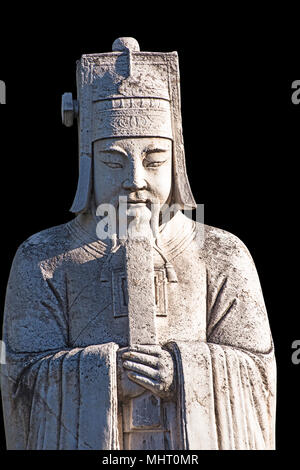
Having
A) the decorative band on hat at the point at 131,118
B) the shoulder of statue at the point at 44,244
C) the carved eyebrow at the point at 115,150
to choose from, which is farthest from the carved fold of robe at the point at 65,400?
the decorative band on hat at the point at 131,118

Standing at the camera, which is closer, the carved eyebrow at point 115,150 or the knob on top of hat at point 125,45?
the carved eyebrow at point 115,150

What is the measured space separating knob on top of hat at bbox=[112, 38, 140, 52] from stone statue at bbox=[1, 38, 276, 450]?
0.05 ft

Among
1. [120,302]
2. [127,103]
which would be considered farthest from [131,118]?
[120,302]

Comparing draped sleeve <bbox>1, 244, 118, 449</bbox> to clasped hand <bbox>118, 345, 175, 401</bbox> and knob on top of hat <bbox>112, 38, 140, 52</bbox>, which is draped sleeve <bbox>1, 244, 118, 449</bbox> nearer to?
clasped hand <bbox>118, 345, 175, 401</bbox>

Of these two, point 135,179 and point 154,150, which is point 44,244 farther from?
point 154,150

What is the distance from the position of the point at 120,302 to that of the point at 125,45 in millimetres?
1693

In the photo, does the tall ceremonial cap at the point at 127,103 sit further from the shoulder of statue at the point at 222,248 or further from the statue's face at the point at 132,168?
the shoulder of statue at the point at 222,248

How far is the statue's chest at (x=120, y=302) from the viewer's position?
12000mm

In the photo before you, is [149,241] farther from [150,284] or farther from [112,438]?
[112,438]

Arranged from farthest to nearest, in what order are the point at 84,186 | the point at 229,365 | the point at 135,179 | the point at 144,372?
the point at 84,186 → the point at 135,179 → the point at 229,365 → the point at 144,372

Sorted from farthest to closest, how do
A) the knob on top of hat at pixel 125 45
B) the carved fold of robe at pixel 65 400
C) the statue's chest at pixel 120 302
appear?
the knob on top of hat at pixel 125 45
the statue's chest at pixel 120 302
the carved fold of robe at pixel 65 400

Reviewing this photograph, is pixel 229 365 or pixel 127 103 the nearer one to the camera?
pixel 229 365

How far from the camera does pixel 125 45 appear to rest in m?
12.4

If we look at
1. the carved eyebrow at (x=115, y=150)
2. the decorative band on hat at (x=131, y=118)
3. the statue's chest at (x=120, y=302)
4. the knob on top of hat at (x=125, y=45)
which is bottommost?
the statue's chest at (x=120, y=302)
